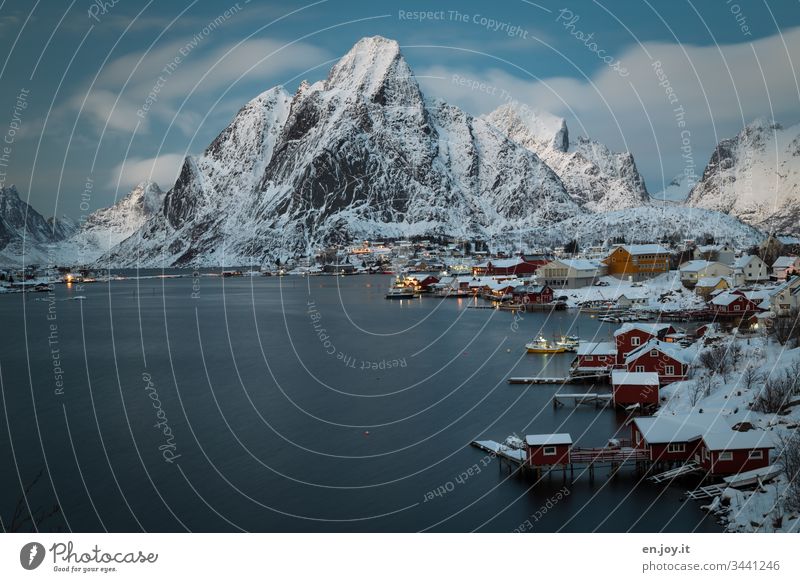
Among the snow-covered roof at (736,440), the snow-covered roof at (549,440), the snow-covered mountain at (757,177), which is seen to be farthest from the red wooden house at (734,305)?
the snow-covered mountain at (757,177)

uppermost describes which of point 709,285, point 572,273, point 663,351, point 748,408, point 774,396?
point 572,273

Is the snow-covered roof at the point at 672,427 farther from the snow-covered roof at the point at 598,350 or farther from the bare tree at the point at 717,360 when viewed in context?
the snow-covered roof at the point at 598,350

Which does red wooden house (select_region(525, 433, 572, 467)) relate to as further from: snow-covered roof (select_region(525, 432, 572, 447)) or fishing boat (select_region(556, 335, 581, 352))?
fishing boat (select_region(556, 335, 581, 352))

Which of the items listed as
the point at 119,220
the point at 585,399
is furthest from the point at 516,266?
the point at 119,220

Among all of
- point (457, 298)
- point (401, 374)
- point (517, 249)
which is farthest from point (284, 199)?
point (401, 374)

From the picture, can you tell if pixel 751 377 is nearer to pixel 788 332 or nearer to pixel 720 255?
pixel 788 332

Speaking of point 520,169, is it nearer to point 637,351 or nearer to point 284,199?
point 284,199
